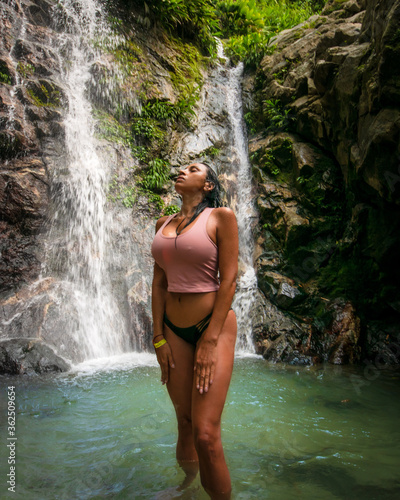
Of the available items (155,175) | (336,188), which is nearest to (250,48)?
(155,175)

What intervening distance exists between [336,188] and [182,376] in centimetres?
649

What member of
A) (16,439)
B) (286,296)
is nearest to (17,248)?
(16,439)

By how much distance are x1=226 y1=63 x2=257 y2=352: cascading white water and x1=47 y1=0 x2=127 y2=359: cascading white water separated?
248cm

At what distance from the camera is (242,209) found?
8758 mm

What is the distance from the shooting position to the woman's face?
219 cm

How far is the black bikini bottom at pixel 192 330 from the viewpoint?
6.31ft

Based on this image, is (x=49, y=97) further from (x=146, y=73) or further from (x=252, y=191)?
(x=252, y=191)

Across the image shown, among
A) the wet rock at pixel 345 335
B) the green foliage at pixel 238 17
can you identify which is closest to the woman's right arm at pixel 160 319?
the wet rock at pixel 345 335

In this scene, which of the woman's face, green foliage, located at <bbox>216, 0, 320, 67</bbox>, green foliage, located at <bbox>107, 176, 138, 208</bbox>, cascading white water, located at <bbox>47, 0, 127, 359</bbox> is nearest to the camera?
the woman's face

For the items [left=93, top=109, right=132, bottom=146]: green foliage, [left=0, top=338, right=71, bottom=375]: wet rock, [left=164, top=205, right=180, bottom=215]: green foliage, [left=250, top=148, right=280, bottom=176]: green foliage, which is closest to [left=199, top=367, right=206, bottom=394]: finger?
[left=0, top=338, right=71, bottom=375]: wet rock

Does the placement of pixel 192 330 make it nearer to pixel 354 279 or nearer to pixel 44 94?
pixel 354 279

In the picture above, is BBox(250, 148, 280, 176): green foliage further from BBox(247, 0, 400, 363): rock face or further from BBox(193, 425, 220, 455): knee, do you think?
BBox(193, 425, 220, 455): knee

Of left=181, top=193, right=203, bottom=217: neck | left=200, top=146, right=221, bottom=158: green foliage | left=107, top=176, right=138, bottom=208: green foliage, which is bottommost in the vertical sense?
left=181, top=193, right=203, bottom=217: neck

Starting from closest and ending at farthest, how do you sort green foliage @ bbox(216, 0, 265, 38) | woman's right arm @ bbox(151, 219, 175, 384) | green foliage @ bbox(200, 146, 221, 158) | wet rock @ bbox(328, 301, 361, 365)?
woman's right arm @ bbox(151, 219, 175, 384)
wet rock @ bbox(328, 301, 361, 365)
green foliage @ bbox(200, 146, 221, 158)
green foliage @ bbox(216, 0, 265, 38)
